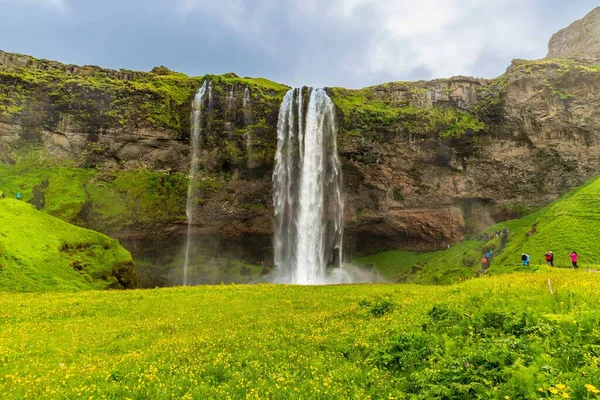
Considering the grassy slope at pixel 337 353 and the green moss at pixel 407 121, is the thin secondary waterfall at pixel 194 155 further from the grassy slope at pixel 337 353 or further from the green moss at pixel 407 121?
the grassy slope at pixel 337 353

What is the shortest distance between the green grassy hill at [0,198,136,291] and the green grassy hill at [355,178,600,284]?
31.3 metres

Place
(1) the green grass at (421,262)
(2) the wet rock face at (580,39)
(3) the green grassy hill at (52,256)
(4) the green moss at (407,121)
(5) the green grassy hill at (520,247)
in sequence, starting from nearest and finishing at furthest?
1. (3) the green grassy hill at (52,256)
2. (5) the green grassy hill at (520,247)
3. (1) the green grass at (421,262)
4. (4) the green moss at (407,121)
5. (2) the wet rock face at (580,39)

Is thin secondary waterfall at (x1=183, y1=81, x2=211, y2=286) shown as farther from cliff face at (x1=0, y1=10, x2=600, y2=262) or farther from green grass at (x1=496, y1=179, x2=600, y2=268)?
green grass at (x1=496, y1=179, x2=600, y2=268)

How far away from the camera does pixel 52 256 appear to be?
30.2m

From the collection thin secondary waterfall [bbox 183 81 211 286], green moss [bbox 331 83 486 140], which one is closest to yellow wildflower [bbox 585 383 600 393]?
green moss [bbox 331 83 486 140]

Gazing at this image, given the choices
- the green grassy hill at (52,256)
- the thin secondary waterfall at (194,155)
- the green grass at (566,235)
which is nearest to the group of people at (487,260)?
the green grass at (566,235)

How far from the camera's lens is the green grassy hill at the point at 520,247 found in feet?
115

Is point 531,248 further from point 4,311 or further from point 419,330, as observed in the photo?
point 4,311

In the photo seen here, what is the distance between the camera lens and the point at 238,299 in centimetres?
2038

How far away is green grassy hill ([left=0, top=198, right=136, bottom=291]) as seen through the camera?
2656cm

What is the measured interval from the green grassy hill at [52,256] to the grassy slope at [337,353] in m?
16.0

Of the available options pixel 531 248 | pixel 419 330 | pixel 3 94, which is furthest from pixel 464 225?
pixel 3 94

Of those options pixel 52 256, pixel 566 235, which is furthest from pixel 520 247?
pixel 52 256

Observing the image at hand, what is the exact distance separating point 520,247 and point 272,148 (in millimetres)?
38803
